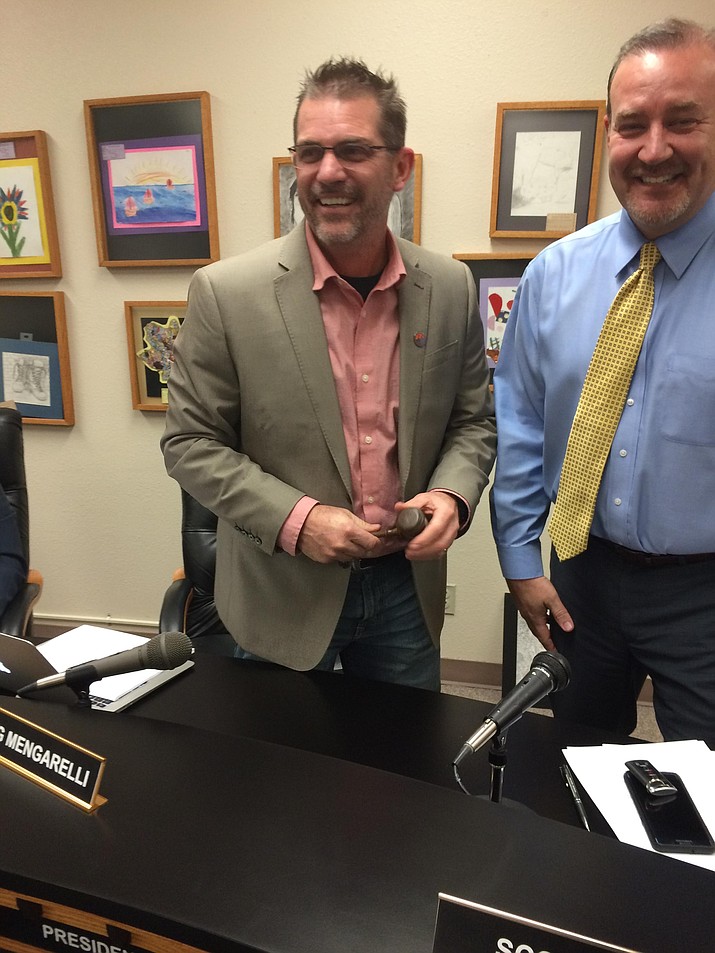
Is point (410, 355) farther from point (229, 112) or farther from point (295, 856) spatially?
point (229, 112)

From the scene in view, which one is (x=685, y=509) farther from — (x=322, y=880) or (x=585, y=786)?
(x=322, y=880)

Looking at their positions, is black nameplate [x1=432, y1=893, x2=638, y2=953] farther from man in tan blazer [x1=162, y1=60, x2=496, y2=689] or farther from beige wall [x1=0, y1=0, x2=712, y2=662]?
beige wall [x1=0, y1=0, x2=712, y2=662]

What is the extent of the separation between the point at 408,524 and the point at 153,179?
2.01m

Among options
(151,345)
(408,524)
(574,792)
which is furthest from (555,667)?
(151,345)

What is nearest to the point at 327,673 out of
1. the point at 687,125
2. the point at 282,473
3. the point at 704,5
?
the point at 282,473

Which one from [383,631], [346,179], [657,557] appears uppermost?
[346,179]

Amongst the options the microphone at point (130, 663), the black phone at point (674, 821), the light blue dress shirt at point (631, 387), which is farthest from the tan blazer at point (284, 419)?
the black phone at point (674, 821)

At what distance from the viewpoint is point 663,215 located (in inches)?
48.8

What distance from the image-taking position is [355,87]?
1307mm

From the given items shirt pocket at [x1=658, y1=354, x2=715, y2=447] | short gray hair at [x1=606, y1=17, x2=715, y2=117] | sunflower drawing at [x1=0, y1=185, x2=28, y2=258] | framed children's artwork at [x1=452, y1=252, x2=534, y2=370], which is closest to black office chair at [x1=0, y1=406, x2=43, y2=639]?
sunflower drawing at [x1=0, y1=185, x2=28, y2=258]

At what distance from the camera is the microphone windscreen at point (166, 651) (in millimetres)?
1056

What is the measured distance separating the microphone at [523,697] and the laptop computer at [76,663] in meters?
0.63

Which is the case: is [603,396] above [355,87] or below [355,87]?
below

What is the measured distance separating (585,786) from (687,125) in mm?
1092
